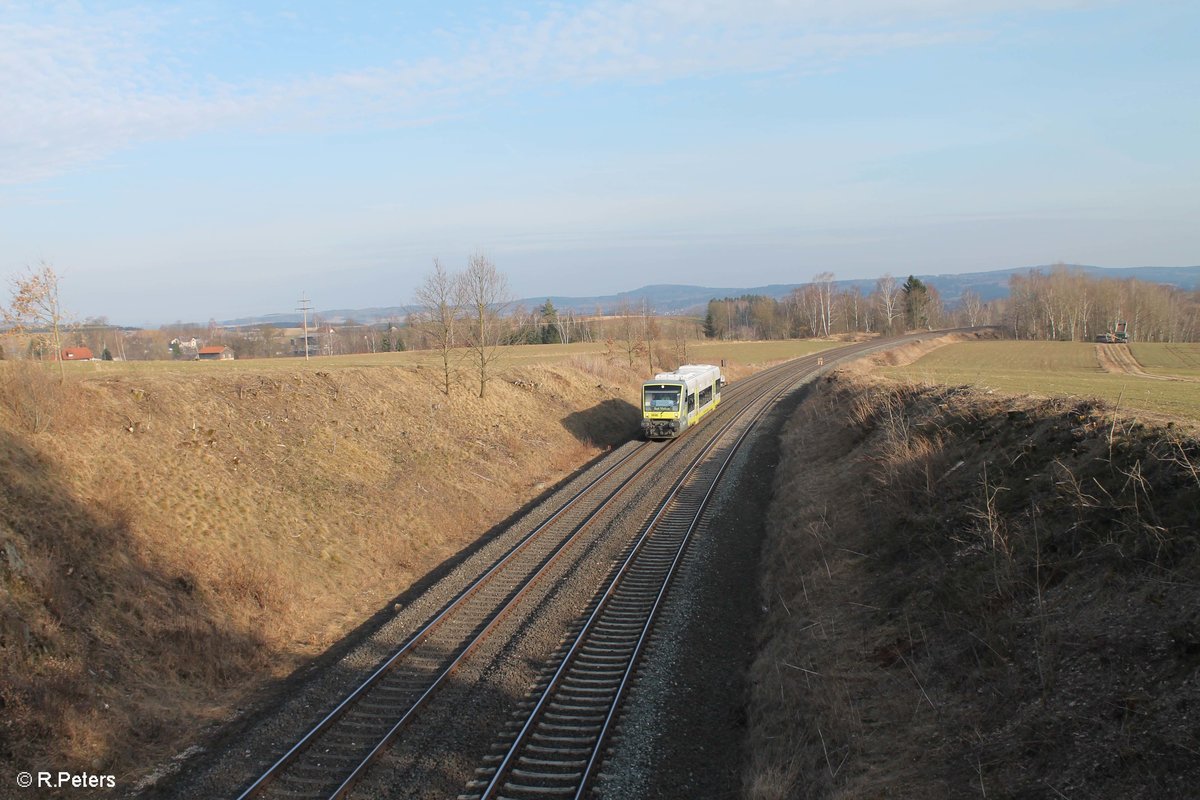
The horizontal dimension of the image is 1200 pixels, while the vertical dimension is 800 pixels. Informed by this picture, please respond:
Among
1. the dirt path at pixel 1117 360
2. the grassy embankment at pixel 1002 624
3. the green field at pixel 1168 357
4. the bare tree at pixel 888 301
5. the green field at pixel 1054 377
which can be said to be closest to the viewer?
the grassy embankment at pixel 1002 624

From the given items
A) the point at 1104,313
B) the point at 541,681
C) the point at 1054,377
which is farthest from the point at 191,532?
the point at 1104,313

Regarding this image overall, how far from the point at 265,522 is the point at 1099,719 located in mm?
14764

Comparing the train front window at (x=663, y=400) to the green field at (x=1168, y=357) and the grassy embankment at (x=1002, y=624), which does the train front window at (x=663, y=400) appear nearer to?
the grassy embankment at (x=1002, y=624)

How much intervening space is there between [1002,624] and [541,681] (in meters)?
6.10

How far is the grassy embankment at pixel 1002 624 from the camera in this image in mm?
6414

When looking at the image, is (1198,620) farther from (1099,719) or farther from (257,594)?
(257,594)

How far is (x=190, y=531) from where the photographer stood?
13.7 m

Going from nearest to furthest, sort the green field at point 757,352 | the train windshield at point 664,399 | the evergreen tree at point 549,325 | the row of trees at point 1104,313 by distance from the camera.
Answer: the train windshield at point 664,399
the green field at point 757,352
the row of trees at point 1104,313
the evergreen tree at point 549,325

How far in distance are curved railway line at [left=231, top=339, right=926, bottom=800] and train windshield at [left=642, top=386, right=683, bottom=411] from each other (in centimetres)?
1059

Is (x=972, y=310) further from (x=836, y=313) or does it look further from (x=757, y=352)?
(x=757, y=352)

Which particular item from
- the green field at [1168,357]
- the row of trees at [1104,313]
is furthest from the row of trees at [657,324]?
the green field at [1168,357]

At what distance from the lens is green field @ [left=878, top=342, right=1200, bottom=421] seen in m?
15.8

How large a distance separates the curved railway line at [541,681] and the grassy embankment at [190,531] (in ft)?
5.96

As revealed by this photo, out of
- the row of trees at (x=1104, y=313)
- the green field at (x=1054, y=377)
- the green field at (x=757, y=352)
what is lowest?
the green field at (x=1054, y=377)
